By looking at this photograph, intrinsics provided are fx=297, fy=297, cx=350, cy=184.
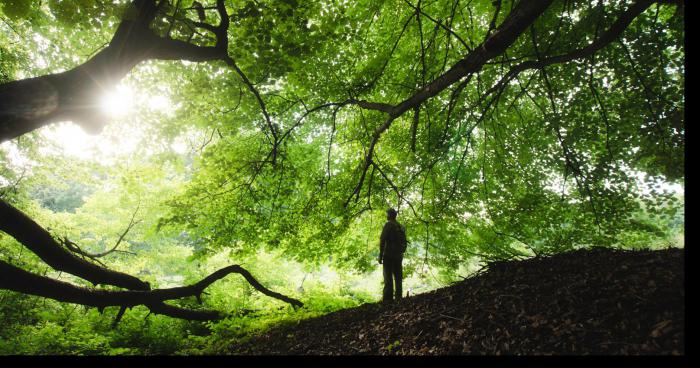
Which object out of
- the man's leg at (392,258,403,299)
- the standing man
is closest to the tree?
the standing man

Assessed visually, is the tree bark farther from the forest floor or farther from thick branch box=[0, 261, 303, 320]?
the forest floor

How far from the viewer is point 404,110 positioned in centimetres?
403

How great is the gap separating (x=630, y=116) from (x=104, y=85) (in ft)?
31.0

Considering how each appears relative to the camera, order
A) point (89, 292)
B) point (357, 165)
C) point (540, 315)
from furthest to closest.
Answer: point (357, 165)
point (89, 292)
point (540, 315)

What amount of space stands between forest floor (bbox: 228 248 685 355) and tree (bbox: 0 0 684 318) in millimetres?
809

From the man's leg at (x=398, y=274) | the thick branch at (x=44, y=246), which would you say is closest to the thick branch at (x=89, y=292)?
the thick branch at (x=44, y=246)

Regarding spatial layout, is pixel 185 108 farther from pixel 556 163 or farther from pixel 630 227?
pixel 630 227

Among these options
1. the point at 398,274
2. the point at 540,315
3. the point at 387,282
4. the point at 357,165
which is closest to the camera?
the point at 540,315

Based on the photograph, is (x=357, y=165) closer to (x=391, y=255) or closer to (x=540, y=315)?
(x=391, y=255)

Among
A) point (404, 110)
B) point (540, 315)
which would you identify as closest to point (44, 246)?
point (404, 110)

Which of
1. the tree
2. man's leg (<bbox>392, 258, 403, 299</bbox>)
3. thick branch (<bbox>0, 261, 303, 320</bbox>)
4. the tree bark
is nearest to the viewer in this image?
the tree bark

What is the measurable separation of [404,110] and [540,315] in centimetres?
276

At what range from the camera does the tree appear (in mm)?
3727

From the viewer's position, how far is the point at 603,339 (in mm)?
2227
